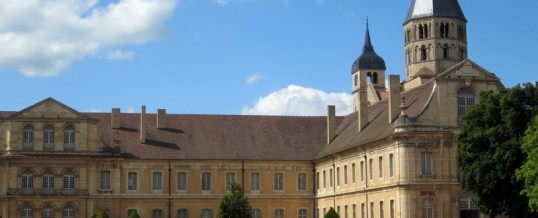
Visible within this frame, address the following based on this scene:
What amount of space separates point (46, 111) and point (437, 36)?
40539 millimetres

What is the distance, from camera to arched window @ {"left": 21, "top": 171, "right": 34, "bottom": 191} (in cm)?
6938

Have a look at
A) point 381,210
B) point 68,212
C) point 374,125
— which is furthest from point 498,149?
point 68,212

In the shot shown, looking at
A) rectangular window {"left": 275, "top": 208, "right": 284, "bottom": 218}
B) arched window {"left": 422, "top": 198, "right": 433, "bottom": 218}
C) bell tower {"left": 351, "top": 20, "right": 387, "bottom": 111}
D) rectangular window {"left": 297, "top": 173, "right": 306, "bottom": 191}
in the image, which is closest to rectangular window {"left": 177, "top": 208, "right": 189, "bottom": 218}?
rectangular window {"left": 275, "top": 208, "right": 284, "bottom": 218}

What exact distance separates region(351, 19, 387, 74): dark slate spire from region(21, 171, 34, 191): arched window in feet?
155

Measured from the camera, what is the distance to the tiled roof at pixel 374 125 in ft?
200

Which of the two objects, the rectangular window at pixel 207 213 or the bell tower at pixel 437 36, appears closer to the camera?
the rectangular window at pixel 207 213

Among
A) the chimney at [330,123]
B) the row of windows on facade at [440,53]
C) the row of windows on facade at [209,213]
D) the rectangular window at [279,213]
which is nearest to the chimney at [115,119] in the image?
the row of windows on facade at [209,213]

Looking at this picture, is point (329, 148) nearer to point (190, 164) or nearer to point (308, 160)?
point (308, 160)

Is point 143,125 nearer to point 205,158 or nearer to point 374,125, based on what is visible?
point 205,158

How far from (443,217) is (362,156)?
313 inches

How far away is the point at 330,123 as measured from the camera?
74.6 metres

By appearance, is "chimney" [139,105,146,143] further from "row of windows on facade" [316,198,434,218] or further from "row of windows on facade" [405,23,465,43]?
"row of windows on facade" [405,23,465,43]

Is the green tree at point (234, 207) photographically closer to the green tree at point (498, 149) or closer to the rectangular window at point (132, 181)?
the rectangular window at point (132, 181)

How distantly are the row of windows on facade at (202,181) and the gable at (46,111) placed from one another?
198 inches
